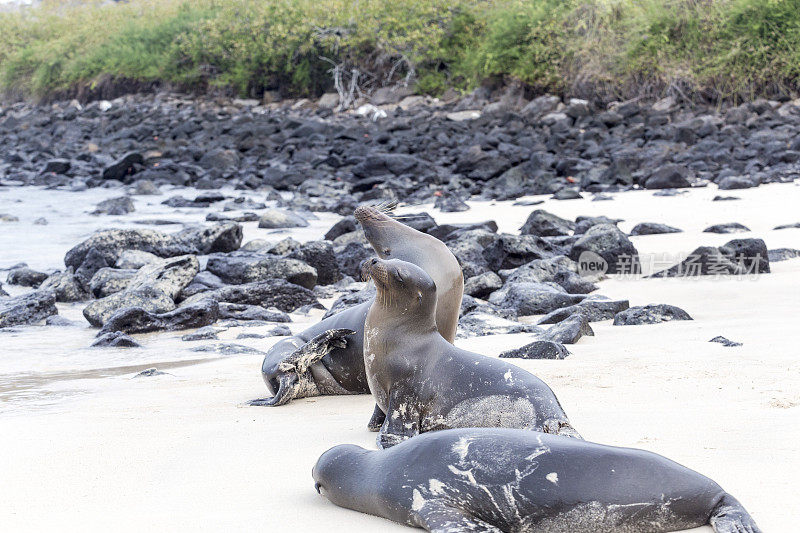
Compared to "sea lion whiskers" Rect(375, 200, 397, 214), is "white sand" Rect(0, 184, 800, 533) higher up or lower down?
lower down

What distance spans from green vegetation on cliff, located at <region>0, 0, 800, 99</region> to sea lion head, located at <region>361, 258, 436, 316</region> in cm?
2087

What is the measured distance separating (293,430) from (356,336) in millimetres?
768

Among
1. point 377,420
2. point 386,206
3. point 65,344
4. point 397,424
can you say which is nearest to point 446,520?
point 397,424

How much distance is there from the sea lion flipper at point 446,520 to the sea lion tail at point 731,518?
541mm

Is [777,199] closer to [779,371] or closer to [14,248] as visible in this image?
[779,371]

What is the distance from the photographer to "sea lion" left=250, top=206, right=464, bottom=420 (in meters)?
4.21

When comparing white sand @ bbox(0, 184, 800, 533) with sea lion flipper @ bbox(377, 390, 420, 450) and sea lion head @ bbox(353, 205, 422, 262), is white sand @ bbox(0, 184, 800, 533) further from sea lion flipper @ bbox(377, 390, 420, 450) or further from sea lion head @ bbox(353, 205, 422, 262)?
sea lion head @ bbox(353, 205, 422, 262)

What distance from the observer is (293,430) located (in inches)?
148

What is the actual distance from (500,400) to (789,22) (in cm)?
2184

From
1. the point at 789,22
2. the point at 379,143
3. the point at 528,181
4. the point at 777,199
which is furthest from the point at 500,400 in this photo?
the point at 789,22

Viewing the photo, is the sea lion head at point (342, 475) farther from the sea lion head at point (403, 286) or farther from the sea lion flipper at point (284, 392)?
the sea lion flipper at point (284, 392)

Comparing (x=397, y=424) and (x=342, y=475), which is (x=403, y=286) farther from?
(x=342, y=475)

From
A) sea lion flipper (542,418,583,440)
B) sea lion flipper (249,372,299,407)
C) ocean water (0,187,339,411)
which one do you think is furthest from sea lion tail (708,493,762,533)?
ocean water (0,187,339,411)

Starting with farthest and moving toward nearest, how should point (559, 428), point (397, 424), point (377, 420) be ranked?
point (377, 420) → point (397, 424) → point (559, 428)
